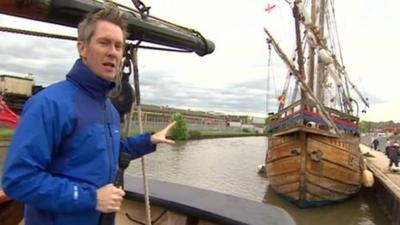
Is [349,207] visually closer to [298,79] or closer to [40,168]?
[298,79]

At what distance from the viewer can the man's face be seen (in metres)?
1.66

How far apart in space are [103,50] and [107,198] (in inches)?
21.9

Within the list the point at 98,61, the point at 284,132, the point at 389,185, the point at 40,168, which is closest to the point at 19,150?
the point at 40,168

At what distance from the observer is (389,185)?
634 inches

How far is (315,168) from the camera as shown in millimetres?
15617

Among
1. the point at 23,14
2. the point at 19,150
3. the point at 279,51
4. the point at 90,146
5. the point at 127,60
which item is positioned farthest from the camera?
the point at 279,51

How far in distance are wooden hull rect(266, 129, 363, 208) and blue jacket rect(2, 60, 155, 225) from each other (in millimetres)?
14236

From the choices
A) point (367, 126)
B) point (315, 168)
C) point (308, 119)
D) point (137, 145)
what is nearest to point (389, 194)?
point (315, 168)

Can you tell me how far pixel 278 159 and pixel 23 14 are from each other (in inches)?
615

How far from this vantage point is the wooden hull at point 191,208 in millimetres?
2592

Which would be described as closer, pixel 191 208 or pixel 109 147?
pixel 109 147

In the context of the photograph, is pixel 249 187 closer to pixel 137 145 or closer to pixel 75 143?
pixel 137 145

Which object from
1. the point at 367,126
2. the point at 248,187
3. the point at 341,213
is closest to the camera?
the point at 341,213

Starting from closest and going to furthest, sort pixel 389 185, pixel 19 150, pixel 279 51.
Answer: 1. pixel 19 150
2. pixel 389 185
3. pixel 279 51
